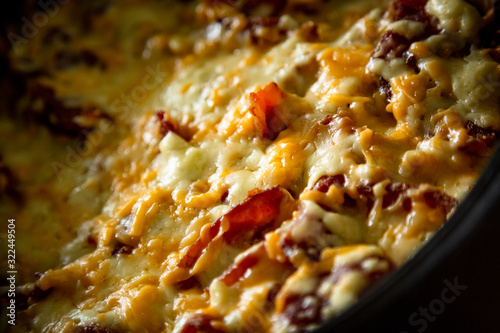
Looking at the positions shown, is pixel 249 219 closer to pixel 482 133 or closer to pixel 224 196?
pixel 224 196

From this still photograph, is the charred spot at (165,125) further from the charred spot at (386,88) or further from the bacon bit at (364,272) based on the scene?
the bacon bit at (364,272)

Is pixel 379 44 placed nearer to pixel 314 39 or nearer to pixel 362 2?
pixel 314 39

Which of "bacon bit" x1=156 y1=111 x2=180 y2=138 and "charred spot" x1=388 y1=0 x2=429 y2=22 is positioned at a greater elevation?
"bacon bit" x1=156 y1=111 x2=180 y2=138

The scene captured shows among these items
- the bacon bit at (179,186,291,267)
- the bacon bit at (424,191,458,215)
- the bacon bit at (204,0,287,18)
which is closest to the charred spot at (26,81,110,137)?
the bacon bit at (204,0,287,18)

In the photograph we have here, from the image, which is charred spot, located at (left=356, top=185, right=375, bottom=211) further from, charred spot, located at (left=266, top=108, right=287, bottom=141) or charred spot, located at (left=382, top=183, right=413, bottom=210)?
charred spot, located at (left=266, top=108, right=287, bottom=141)

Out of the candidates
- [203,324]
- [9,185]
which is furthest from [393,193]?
[9,185]

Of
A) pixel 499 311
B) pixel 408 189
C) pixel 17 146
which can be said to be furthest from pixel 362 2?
pixel 17 146

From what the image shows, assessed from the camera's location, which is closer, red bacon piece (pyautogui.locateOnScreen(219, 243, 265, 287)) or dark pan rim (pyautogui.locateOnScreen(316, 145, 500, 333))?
dark pan rim (pyautogui.locateOnScreen(316, 145, 500, 333))
